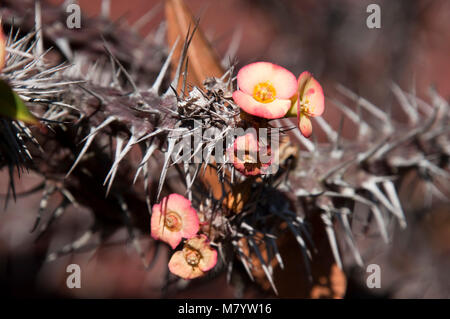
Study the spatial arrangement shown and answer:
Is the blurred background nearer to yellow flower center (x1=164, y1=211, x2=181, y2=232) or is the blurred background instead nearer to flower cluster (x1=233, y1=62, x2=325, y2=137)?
yellow flower center (x1=164, y1=211, x2=181, y2=232)

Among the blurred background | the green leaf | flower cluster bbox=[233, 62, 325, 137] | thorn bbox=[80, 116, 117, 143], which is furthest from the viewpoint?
the blurred background

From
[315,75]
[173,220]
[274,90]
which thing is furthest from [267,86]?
[315,75]

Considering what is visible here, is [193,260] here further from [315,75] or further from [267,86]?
[315,75]

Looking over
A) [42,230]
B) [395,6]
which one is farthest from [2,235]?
[395,6]

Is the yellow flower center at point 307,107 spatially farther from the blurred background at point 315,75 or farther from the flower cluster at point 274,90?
the blurred background at point 315,75

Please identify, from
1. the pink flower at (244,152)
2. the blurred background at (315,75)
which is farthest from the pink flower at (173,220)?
the blurred background at (315,75)

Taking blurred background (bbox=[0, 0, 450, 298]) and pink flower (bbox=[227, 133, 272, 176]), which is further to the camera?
blurred background (bbox=[0, 0, 450, 298])

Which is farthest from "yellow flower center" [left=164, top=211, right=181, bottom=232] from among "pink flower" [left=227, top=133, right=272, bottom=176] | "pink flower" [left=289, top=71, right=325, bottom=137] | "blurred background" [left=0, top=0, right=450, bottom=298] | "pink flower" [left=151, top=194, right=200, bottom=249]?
"blurred background" [left=0, top=0, right=450, bottom=298]

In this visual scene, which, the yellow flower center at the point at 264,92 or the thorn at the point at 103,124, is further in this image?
the thorn at the point at 103,124
